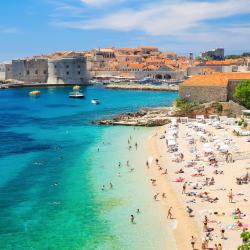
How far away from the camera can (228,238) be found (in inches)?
698

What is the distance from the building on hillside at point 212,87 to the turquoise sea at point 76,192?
397 inches

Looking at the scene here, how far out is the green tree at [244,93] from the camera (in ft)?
157

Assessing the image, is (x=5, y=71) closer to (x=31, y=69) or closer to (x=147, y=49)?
(x=31, y=69)

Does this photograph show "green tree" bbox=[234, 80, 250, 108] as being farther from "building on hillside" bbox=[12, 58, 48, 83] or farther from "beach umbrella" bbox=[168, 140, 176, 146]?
"building on hillside" bbox=[12, 58, 48, 83]

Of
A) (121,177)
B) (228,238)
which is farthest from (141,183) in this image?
(228,238)

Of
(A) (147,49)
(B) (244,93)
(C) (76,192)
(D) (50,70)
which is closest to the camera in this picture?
(C) (76,192)

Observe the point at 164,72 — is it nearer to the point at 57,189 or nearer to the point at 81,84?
the point at 81,84

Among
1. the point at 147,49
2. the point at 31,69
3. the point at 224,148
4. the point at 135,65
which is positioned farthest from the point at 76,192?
the point at 147,49

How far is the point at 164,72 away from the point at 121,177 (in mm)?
101876

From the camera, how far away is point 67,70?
121 meters

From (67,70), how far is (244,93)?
255 ft

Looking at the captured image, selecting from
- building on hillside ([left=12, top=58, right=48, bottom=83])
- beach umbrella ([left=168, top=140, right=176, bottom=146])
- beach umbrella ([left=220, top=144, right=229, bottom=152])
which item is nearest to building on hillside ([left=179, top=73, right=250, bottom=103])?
beach umbrella ([left=168, top=140, right=176, bottom=146])

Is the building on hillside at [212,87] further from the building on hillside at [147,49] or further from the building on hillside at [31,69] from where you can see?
the building on hillside at [147,49]

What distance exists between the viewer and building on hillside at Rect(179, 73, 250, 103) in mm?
51781
